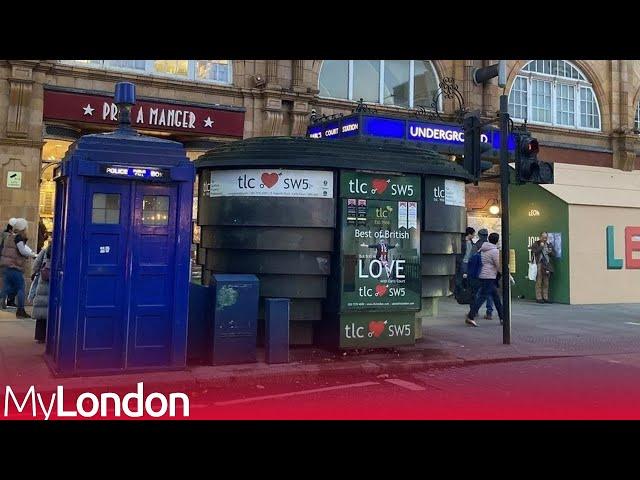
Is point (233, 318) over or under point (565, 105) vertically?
under

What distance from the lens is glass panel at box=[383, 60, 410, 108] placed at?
57.9 feet

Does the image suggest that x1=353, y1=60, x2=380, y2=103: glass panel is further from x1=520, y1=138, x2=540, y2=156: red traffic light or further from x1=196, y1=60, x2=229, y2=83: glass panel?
x1=520, y1=138, x2=540, y2=156: red traffic light

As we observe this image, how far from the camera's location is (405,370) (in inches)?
291

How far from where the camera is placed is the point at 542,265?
1544cm

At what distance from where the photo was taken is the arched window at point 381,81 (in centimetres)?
1680

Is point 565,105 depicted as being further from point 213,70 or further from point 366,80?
point 213,70

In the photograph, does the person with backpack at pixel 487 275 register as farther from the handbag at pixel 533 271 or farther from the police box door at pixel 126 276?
the police box door at pixel 126 276

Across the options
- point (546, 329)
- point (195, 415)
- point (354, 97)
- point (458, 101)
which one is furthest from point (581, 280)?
point (195, 415)

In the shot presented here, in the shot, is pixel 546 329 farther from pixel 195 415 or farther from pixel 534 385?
pixel 195 415

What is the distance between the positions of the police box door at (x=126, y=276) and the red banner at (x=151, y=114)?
316 inches

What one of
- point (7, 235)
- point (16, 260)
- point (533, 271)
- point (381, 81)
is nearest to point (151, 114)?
point (7, 235)

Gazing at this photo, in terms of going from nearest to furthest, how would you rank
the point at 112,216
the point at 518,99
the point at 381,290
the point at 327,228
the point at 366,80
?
the point at 112,216 → the point at 327,228 → the point at 381,290 → the point at 366,80 → the point at 518,99

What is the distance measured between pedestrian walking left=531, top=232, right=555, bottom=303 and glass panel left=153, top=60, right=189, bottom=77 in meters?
10.1

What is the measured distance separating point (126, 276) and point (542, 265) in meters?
12.0
